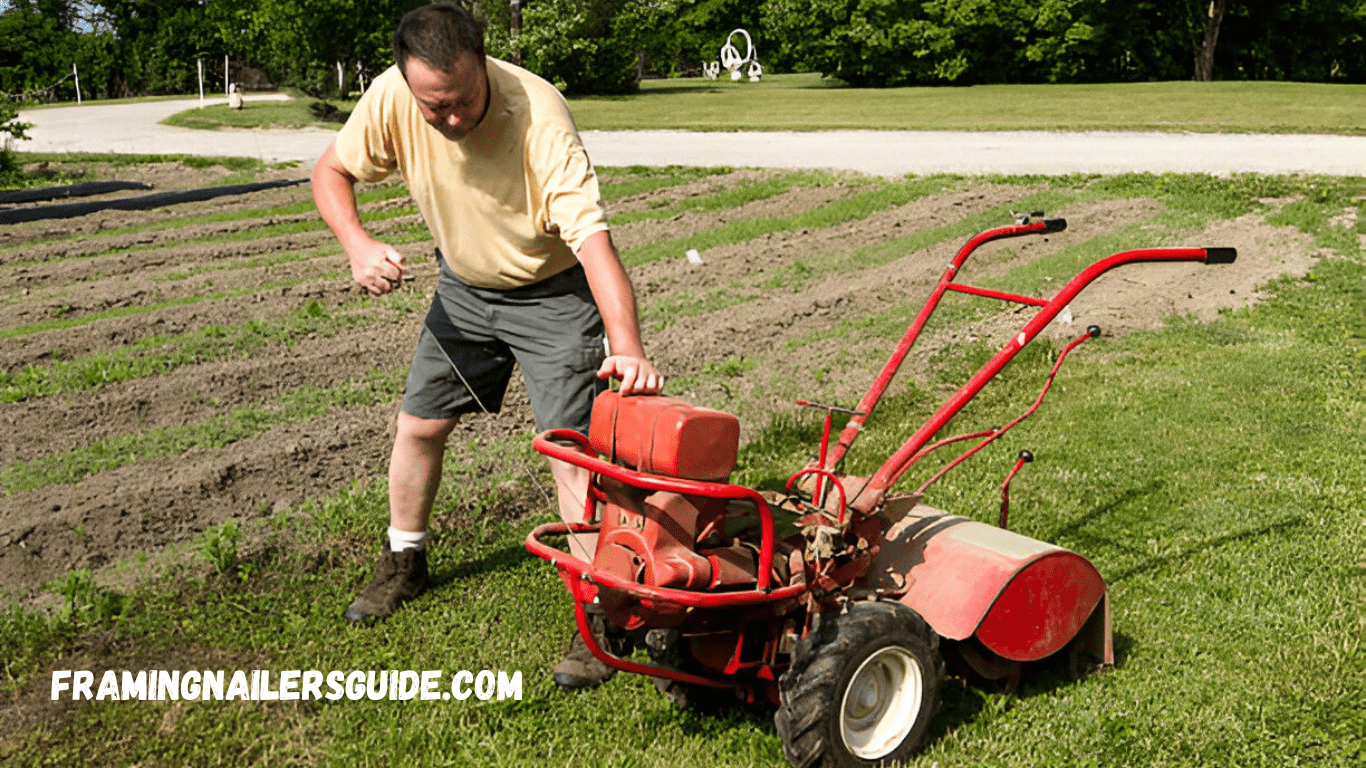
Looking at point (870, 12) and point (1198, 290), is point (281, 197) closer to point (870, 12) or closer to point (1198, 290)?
point (1198, 290)

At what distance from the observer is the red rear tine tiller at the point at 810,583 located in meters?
2.82

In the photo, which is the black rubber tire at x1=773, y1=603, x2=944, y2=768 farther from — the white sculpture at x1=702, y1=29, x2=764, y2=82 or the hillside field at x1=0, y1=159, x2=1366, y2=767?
the white sculpture at x1=702, y1=29, x2=764, y2=82

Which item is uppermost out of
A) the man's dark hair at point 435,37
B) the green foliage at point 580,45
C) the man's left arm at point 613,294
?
the green foliage at point 580,45

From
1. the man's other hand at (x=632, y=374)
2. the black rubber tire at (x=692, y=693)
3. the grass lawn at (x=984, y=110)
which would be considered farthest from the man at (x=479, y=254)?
the grass lawn at (x=984, y=110)

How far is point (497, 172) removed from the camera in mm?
3330

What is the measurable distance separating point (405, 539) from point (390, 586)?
0.16 metres

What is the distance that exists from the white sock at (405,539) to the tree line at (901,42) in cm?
2984

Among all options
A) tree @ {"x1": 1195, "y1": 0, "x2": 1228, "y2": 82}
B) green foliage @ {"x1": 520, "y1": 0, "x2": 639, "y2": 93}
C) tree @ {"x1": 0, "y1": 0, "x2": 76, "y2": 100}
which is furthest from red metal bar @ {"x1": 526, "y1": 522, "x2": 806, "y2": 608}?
tree @ {"x1": 0, "y1": 0, "x2": 76, "y2": 100}

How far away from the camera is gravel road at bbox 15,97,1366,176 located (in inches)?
619

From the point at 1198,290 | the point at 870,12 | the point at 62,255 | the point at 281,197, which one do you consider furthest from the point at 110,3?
the point at 1198,290

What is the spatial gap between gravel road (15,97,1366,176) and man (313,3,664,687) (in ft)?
39.9

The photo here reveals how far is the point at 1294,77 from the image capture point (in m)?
38.9

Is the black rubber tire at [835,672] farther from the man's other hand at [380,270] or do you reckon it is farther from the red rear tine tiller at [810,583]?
the man's other hand at [380,270]

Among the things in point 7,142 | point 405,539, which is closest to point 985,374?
point 405,539
